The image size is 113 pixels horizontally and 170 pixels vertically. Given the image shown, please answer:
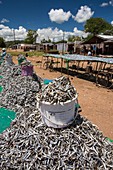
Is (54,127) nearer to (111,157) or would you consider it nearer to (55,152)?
(55,152)

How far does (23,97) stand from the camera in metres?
7.45

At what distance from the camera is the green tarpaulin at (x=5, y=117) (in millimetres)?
5410

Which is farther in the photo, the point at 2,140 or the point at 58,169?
the point at 2,140

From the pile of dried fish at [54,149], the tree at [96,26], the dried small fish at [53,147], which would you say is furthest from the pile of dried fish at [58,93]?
the tree at [96,26]

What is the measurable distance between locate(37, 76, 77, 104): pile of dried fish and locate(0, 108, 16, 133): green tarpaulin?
252cm

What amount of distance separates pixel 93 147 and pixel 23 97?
4784 millimetres

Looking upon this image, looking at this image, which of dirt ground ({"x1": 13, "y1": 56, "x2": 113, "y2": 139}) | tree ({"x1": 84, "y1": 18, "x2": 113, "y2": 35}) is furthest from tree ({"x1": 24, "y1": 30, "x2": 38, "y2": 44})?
dirt ground ({"x1": 13, "y1": 56, "x2": 113, "y2": 139})

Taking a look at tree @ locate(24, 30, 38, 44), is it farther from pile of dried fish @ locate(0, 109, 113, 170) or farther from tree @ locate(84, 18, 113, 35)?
pile of dried fish @ locate(0, 109, 113, 170)

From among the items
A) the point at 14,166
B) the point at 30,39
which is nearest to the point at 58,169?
the point at 14,166

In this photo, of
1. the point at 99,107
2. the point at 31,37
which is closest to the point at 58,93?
the point at 99,107

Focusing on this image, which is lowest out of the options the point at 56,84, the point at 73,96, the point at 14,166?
the point at 14,166

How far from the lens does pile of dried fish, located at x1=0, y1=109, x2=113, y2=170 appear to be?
298cm

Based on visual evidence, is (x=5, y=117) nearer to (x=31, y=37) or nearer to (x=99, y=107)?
(x=99, y=107)

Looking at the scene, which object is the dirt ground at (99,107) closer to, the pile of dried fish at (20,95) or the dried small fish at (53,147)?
the pile of dried fish at (20,95)
